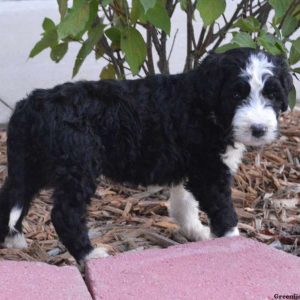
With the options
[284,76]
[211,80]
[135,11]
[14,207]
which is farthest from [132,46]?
[14,207]

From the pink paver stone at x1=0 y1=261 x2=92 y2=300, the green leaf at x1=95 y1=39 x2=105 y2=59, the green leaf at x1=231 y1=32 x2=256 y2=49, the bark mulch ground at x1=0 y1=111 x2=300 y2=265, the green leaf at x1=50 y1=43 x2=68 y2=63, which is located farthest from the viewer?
the green leaf at x1=95 y1=39 x2=105 y2=59

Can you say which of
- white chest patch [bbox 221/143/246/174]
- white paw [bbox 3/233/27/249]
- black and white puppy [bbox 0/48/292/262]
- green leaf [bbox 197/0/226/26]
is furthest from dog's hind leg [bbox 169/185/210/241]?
green leaf [bbox 197/0/226/26]

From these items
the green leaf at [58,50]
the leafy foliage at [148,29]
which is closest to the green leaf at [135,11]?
the leafy foliage at [148,29]

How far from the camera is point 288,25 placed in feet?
15.4

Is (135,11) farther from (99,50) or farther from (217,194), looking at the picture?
(217,194)

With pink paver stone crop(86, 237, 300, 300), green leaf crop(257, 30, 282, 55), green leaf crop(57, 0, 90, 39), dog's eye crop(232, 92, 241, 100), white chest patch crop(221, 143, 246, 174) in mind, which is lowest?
pink paver stone crop(86, 237, 300, 300)

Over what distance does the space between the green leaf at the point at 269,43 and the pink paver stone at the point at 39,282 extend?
5.45 feet

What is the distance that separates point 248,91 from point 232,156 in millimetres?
523

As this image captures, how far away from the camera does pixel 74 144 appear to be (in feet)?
13.0

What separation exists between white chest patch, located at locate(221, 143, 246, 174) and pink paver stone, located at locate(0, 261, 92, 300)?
1.18m

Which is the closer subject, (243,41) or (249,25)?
(243,41)

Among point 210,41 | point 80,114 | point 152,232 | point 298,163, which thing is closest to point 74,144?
point 80,114

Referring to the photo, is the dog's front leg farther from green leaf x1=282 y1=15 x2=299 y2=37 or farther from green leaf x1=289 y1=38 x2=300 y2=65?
green leaf x1=282 y1=15 x2=299 y2=37

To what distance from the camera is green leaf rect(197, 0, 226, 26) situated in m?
4.03
